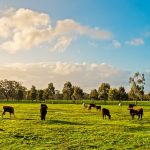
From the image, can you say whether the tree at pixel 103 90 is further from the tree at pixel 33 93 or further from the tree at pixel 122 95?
the tree at pixel 33 93

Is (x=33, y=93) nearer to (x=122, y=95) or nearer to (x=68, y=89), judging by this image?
(x=68, y=89)

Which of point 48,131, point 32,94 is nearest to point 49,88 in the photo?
point 32,94

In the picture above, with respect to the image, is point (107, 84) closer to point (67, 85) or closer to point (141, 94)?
point (67, 85)

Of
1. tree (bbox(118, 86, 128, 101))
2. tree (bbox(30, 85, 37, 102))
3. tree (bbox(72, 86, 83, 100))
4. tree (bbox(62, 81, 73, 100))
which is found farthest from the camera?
tree (bbox(62, 81, 73, 100))

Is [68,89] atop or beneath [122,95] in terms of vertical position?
atop

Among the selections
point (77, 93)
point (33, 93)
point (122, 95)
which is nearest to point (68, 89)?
point (77, 93)

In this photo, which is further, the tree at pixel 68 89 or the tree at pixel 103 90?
the tree at pixel 68 89

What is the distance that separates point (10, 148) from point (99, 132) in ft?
31.1

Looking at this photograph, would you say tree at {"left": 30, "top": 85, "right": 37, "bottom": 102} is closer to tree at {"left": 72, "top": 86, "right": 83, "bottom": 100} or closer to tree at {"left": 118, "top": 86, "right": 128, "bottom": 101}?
tree at {"left": 72, "top": 86, "right": 83, "bottom": 100}

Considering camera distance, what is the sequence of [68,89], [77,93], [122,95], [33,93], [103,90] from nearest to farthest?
[122,95] → [33,93] → [103,90] → [77,93] → [68,89]

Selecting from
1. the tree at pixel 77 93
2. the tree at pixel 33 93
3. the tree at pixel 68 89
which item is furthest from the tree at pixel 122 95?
the tree at pixel 33 93

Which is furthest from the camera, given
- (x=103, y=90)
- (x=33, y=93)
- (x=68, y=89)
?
(x=68, y=89)

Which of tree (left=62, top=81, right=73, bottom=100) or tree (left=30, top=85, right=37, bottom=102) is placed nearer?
tree (left=30, top=85, right=37, bottom=102)

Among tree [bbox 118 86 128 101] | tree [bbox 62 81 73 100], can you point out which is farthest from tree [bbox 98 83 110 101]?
tree [bbox 62 81 73 100]
